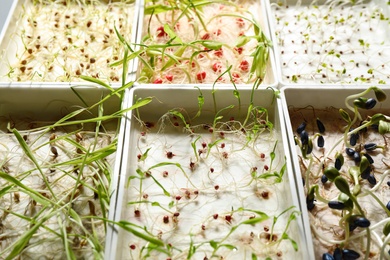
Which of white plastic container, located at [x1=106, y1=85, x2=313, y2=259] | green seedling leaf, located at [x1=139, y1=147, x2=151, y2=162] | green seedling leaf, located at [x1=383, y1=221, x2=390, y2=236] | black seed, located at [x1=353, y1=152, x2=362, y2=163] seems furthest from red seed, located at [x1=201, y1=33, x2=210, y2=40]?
green seedling leaf, located at [x1=383, y1=221, x2=390, y2=236]

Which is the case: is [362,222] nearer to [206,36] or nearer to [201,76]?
[201,76]

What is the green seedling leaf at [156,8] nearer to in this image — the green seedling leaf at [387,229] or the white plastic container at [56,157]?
the white plastic container at [56,157]

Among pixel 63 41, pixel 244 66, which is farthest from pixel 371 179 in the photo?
A: pixel 63 41

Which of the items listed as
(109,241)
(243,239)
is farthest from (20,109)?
(243,239)

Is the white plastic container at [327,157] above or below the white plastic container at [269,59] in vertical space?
below

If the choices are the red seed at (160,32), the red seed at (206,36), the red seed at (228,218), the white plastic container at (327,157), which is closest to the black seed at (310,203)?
the white plastic container at (327,157)
